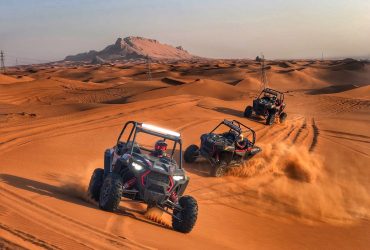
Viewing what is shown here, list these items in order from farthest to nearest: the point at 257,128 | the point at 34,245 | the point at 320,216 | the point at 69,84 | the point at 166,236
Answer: the point at 69,84 < the point at 257,128 < the point at 320,216 < the point at 166,236 < the point at 34,245

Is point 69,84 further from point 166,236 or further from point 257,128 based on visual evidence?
point 166,236

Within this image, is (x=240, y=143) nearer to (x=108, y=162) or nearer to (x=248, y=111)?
(x=108, y=162)

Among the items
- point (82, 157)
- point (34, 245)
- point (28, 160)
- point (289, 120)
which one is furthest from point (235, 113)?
point (34, 245)

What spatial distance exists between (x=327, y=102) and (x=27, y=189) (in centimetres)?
2763

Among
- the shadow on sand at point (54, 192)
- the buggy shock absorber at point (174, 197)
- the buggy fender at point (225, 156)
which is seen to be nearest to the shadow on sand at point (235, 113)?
the buggy fender at point (225, 156)

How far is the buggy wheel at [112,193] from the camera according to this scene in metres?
6.86

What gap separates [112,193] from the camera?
22.5 feet

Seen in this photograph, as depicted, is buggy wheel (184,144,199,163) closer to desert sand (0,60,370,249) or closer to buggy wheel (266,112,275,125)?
desert sand (0,60,370,249)

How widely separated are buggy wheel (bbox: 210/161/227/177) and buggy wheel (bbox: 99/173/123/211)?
510cm

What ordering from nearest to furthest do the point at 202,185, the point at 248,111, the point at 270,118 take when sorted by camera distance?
the point at 202,185
the point at 270,118
the point at 248,111

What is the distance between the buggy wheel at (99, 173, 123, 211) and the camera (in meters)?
6.86

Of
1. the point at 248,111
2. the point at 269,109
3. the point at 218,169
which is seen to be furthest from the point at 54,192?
the point at 248,111

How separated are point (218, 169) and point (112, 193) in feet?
17.5

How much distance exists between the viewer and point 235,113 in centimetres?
2389
